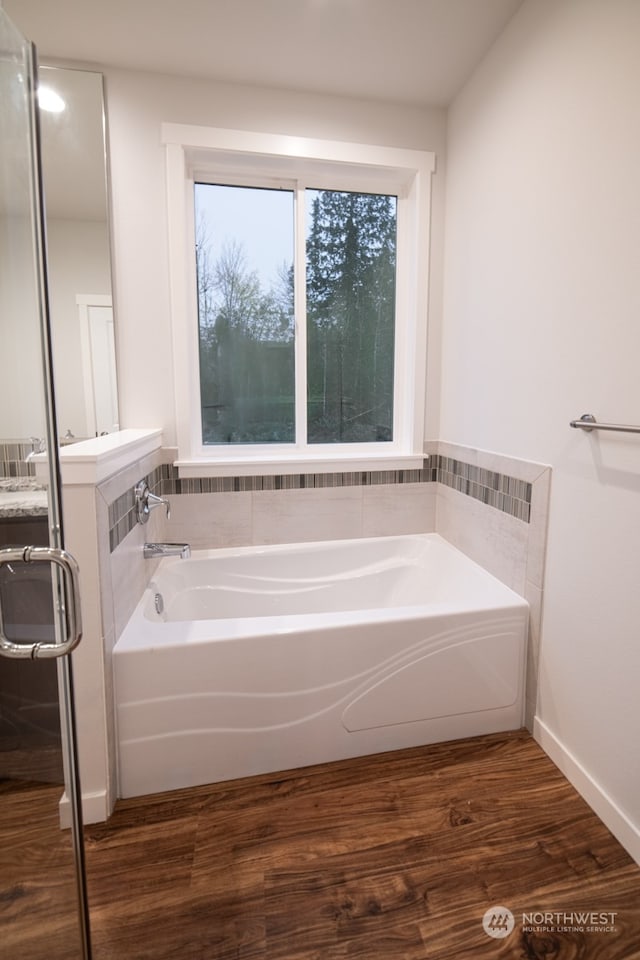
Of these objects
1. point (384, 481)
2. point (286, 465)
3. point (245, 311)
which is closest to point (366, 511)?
point (384, 481)

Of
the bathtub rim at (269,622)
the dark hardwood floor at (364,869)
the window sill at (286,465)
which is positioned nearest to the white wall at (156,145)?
the window sill at (286,465)

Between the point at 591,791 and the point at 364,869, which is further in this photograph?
the point at 591,791

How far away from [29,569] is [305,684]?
103 cm

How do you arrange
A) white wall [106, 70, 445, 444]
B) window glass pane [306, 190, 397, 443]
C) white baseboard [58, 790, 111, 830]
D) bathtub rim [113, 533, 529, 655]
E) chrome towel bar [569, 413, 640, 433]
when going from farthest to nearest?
window glass pane [306, 190, 397, 443] → white wall [106, 70, 445, 444] → bathtub rim [113, 533, 529, 655] → white baseboard [58, 790, 111, 830] → chrome towel bar [569, 413, 640, 433]

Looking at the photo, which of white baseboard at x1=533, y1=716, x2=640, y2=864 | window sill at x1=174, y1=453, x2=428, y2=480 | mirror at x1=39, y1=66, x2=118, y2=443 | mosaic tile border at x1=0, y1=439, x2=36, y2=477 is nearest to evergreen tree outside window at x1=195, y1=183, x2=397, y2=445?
window sill at x1=174, y1=453, x2=428, y2=480

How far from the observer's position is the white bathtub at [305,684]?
1.59 m

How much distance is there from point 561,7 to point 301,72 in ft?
3.37

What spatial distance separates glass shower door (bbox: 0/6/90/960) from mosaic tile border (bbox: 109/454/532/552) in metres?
0.76

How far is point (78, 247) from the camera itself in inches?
81.3

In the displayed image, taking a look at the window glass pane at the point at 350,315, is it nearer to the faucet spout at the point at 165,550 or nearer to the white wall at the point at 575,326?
the white wall at the point at 575,326

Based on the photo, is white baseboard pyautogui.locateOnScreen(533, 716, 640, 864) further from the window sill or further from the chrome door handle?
the chrome door handle

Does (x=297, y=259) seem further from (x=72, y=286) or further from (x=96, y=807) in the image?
(x=96, y=807)

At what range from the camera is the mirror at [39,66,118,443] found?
2014 mm

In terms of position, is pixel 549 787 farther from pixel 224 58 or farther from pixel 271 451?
pixel 224 58
